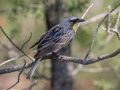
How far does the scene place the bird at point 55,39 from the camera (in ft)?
12.3

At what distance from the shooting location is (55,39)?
4316mm

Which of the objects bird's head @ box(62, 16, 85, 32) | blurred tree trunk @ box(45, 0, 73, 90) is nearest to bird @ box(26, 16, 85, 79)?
bird's head @ box(62, 16, 85, 32)

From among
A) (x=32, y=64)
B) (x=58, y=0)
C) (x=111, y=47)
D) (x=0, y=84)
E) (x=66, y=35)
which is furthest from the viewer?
(x=0, y=84)

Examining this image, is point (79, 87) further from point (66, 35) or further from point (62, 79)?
point (66, 35)

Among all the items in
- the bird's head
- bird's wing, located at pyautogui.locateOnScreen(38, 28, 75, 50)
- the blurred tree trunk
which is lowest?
the blurred tree trunk

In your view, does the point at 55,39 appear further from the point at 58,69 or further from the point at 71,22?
the point at 58,69

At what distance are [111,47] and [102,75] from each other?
1323 millimetres

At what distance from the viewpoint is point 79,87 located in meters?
8.92

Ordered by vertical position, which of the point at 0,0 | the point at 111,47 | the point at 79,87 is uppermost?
the point at 0,0

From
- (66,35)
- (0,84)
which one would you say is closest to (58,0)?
(66,35)

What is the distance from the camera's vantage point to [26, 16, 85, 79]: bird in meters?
3.76

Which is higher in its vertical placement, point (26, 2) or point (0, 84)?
point (26, 2)

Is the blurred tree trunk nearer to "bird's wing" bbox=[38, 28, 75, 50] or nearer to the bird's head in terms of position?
the bird's head

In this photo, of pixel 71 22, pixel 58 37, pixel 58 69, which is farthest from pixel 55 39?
pixel 58 69
